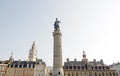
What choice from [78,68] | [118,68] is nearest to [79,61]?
[78,68]

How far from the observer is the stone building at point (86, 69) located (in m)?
47.0

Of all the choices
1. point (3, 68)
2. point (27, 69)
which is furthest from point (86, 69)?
point (3, 68)

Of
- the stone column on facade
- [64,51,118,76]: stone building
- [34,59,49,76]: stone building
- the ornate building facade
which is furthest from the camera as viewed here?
the ornate building facade

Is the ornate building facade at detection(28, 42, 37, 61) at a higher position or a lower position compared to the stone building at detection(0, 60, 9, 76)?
higher

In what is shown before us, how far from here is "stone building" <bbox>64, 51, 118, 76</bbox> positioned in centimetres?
4703

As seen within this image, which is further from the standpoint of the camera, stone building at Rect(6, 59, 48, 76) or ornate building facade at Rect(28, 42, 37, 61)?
ornate building facade at Rect(28, 42, 37, 61)

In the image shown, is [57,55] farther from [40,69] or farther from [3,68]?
[3,68]

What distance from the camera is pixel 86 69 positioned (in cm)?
4775

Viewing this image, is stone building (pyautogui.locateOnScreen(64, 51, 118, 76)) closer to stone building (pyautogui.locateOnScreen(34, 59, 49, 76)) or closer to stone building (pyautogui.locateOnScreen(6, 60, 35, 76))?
stone building (pyautogui.locateOnScreen(34, 59, 49, 76))

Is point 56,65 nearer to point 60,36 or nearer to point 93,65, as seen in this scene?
point 60,36

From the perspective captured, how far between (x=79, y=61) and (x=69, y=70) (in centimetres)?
660

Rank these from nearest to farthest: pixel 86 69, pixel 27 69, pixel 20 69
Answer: pixel 86 69 < pixel 27 69 < pixel 20 69

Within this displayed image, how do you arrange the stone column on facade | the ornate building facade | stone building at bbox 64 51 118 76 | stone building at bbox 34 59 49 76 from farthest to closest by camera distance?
the ornate building facade, stone building at bbox 34 59 49 76, stone building at bbox 64 51 118 76, the stone column on facade

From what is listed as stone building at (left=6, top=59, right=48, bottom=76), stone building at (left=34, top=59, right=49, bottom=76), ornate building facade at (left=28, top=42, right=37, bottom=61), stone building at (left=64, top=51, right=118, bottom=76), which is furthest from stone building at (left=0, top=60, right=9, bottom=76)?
ornate building facade at (left=28, top=42, right=37, bottom=61)
